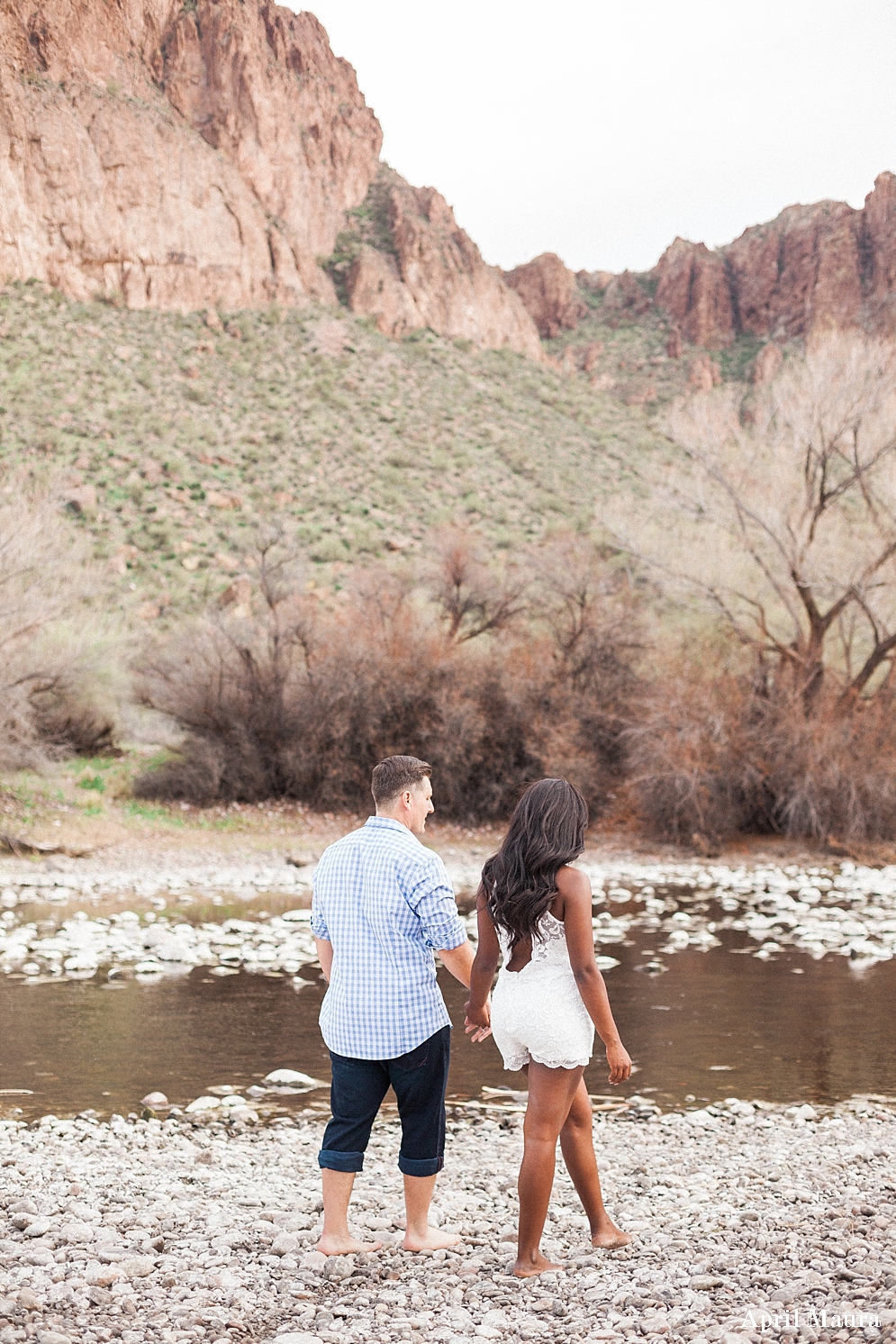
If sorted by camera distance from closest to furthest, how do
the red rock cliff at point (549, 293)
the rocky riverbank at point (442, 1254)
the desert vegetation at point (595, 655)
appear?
the rocky riverbank at point (442, 1254) < the desert vegetation at point (595, 655) < the red rock cliff at point (549, 293)

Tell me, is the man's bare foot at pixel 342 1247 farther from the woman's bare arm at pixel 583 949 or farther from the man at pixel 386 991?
the woman's bare arm at pixel 583 949

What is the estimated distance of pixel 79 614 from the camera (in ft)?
76.5

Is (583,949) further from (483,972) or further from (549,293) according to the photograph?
(549,293)

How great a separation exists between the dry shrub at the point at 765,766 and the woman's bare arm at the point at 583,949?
1534 cm

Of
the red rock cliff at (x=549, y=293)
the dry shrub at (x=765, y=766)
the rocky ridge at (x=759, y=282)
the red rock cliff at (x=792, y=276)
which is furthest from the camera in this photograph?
the red rock cliff at (x=549, y=293)

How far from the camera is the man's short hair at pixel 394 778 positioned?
408 centimetres

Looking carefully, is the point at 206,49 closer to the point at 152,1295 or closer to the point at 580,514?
the point at 580,514

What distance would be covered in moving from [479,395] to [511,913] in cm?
4995

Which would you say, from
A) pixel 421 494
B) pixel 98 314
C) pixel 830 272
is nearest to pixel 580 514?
pixel 421 494

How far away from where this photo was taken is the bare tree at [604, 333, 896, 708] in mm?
19703

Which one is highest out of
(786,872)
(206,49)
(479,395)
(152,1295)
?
(206,49)

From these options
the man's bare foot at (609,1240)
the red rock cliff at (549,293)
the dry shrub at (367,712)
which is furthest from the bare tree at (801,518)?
the red rock cliff at (549,293)

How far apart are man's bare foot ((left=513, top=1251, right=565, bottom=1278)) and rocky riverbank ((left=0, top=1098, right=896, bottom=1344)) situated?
0.19 feet

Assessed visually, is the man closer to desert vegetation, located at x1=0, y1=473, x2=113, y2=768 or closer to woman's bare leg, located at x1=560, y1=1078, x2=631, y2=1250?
woman's bare leg, located at x1=560, y1=1078, x2=631, y2=1250
